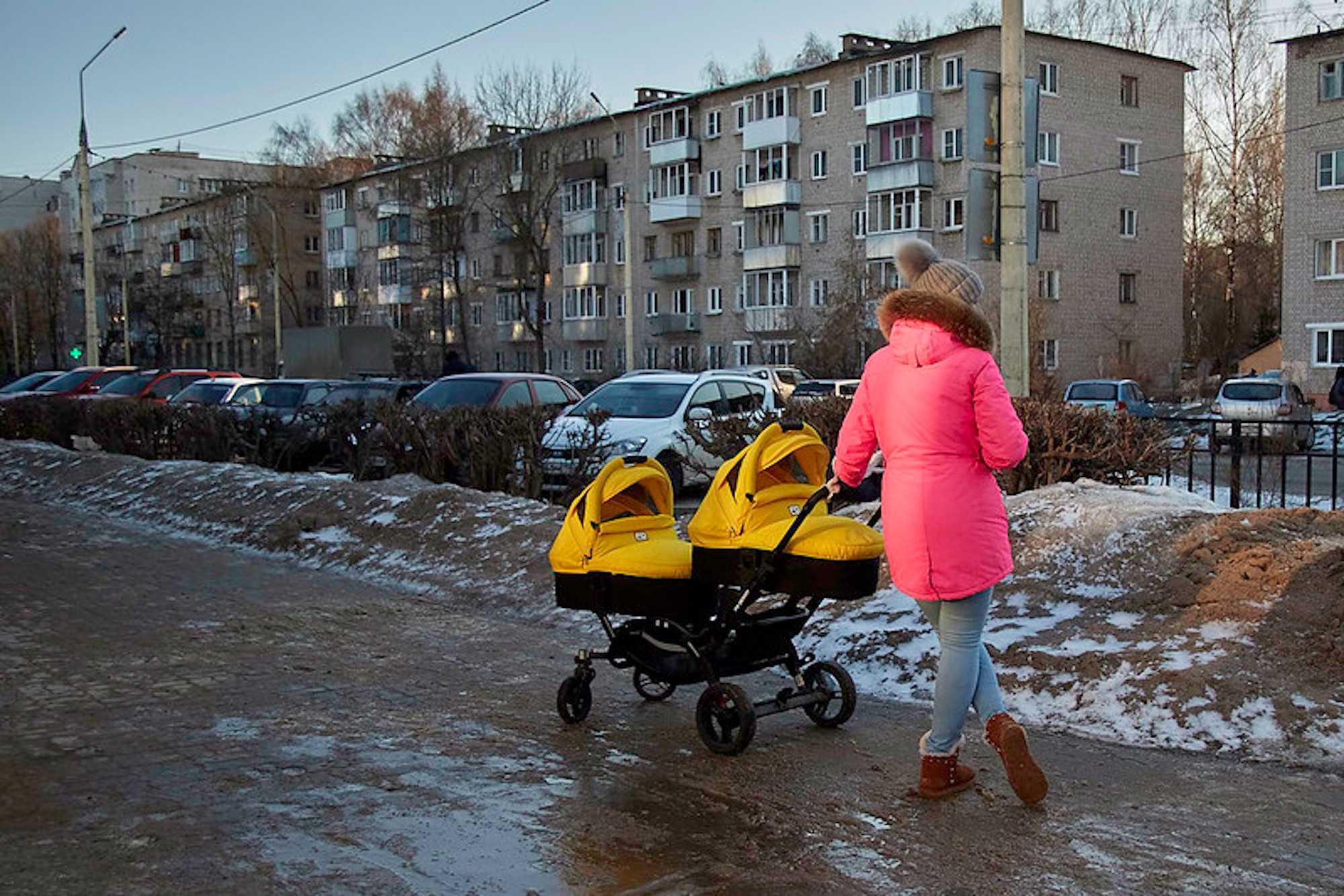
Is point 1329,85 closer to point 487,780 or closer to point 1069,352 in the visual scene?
point 1069,352

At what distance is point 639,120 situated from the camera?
66.0 m

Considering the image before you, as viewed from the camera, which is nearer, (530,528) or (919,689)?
(919,689)

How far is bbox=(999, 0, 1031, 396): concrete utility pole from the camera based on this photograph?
1127 centimetres

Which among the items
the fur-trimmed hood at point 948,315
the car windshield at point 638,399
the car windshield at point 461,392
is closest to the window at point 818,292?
the car windshield at point 461,392

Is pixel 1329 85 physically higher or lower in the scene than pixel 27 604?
higher

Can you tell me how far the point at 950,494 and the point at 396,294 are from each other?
78129 millimetres

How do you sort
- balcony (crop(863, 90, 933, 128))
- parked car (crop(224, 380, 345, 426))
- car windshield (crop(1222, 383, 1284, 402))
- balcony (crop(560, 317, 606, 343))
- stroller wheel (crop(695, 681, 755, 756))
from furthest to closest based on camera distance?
balcony (crop(560, 317, 606, 343)) < balcony (crop(863, 90, 933, 128)) < car windshield (crop(1222, 383, 1284, 402)) < parked car (crop(224, 380, 345, 426)) < stroller wheel (crop(695, 681, 755, 756))

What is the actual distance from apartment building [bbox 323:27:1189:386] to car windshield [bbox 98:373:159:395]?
1368 centimetres

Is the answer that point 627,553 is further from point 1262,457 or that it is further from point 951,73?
point 951,73

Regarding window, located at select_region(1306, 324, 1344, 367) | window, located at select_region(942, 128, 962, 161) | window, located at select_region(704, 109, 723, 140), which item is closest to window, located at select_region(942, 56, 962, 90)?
window, located at select_region(942, 128, 962, 161)

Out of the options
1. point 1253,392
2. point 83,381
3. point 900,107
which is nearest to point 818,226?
point 900,107

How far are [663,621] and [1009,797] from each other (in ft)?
5.88

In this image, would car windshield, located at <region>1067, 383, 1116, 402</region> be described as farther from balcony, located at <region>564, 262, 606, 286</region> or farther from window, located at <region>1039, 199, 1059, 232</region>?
balcony, located at <region>564, 262, 606, 286</region>

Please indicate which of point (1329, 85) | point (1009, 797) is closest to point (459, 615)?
point (1009, 797)
